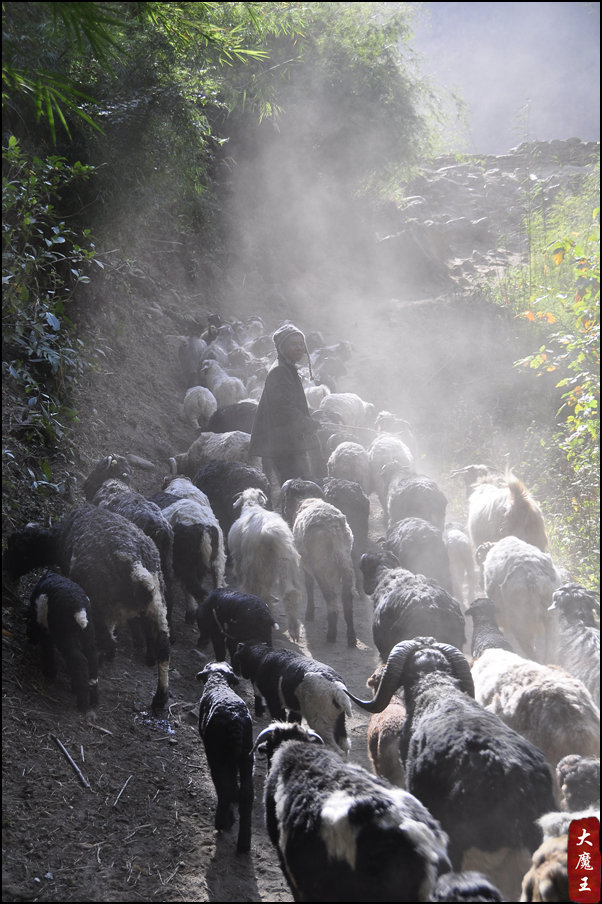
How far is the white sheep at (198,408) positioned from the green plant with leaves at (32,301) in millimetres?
4317

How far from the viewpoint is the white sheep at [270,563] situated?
5.46 m

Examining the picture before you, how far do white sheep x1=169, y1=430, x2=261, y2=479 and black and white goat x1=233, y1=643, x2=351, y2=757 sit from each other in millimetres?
4430

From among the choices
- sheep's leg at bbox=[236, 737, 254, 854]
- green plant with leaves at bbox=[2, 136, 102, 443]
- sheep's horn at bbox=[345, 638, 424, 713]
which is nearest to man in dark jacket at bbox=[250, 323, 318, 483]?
green plant with leaves at bbox=[2, 136, 102, 443]

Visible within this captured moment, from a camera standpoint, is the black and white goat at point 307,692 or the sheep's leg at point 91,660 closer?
the black and white goat at point 307,692

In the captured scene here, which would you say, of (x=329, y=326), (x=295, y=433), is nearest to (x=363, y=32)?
(x=329, y=326)

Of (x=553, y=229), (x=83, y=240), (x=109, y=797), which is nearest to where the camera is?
(x=109, y=797)

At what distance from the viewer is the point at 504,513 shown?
20.4 feet

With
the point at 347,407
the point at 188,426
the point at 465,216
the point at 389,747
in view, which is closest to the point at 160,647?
the point at 389,747

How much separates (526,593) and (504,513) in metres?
1.51

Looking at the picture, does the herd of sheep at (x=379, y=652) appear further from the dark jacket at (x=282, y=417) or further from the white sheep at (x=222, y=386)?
the white sheep at (x=222, y=386)

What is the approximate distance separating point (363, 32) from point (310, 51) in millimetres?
2324

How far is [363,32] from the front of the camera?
18.6m

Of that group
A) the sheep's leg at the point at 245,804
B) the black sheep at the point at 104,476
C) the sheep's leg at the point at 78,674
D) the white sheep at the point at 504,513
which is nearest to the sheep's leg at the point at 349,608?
the white sheep at the point at 504,513

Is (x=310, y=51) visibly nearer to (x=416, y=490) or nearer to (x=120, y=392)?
(x=120, y=392)
